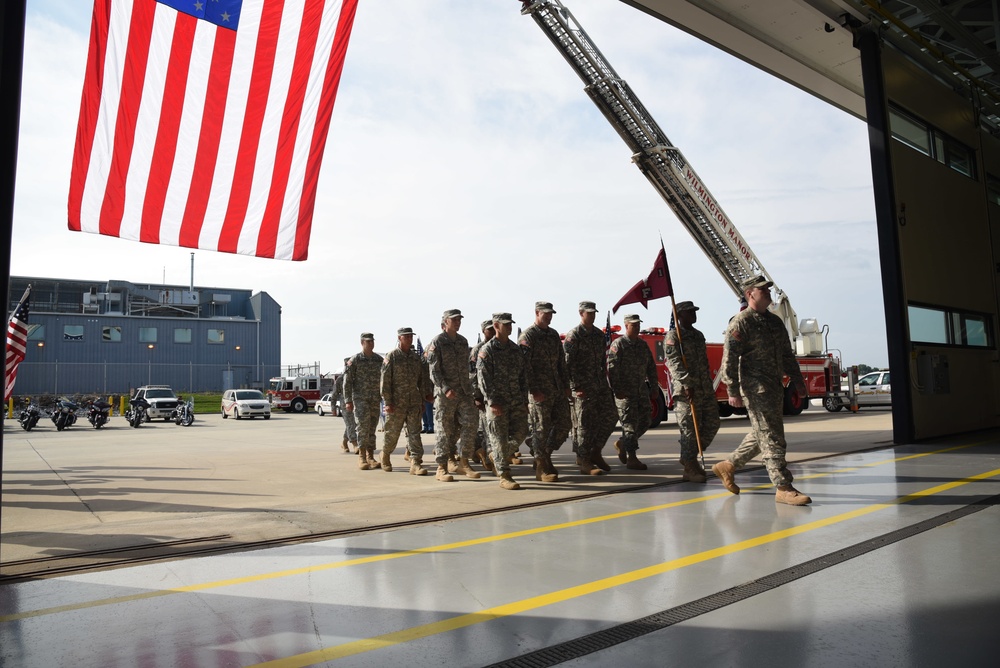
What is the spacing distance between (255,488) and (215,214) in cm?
333

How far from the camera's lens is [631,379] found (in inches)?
335

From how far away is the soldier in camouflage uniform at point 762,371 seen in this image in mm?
5648

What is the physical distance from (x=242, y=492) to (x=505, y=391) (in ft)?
9.92

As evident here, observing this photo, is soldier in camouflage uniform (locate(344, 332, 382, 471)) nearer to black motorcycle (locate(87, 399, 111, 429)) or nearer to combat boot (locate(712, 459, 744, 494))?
combat boot (locate(712, 459, 744, 494))

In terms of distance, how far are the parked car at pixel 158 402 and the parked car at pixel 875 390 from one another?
1004 inches

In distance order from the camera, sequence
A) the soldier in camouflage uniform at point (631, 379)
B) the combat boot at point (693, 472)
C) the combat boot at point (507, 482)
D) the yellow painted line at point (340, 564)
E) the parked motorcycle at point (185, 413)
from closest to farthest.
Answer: the yellow painted line at point (340, 564)
the combat boot at point (507, 482)
the combat boot at point (693, 472)
the soldier in camouflage uniform at point (631, 379)
the parked motorcycle at point (185, 413)

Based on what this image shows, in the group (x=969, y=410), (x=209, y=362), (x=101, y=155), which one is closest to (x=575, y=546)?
(x=101, y=155)

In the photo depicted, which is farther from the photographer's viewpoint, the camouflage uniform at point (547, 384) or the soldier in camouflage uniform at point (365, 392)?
the soldier in camouflage uniform at point (365, 392)

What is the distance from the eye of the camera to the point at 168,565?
4.14m

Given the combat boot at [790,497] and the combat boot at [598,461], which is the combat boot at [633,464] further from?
the combat boot at [790,497]

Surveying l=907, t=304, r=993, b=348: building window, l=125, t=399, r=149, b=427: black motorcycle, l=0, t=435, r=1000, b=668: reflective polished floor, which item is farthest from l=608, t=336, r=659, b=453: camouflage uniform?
l=125, t=399, r=149, b=427: black motorcycle

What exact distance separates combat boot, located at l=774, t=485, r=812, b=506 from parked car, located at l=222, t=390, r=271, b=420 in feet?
86.9

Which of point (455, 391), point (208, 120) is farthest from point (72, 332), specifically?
point (208, 120)

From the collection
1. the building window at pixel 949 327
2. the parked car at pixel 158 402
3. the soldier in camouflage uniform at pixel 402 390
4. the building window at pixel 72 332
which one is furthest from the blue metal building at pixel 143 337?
the building window at pixel 949 327
